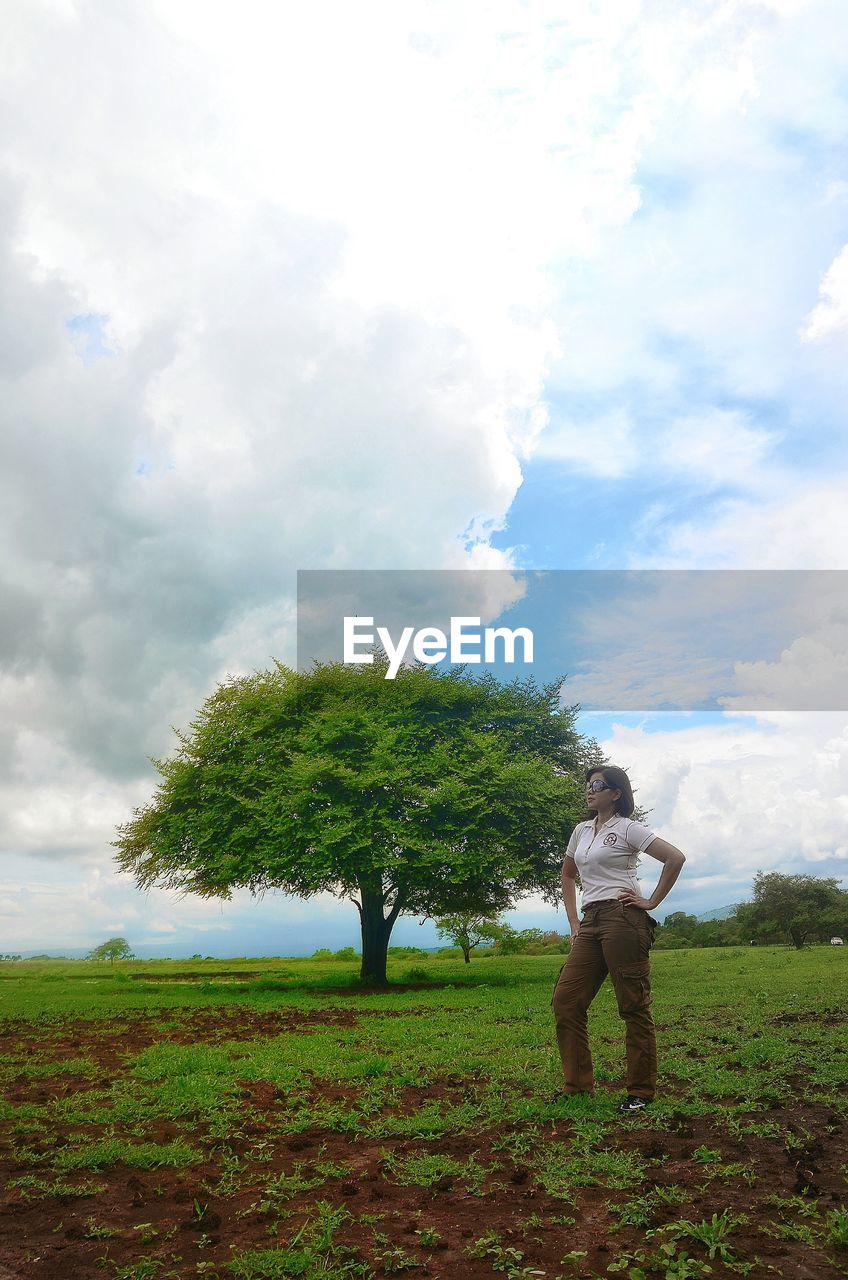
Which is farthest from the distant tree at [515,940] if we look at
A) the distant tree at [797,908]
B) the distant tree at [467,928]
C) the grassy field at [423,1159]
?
the grassy field at [423,1159]

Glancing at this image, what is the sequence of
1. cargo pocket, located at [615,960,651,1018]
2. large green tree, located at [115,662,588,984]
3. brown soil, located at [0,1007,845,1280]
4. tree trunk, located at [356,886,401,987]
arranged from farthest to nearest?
tree trunk, located at [356,886,401,987] < large green tree, located at [115,662,588,984] < cargo pocket, located at [615,960,651,1018] < brown soil, located at [0,1007,845,1280]

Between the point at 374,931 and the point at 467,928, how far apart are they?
31.5ft

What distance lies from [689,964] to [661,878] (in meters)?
25.9

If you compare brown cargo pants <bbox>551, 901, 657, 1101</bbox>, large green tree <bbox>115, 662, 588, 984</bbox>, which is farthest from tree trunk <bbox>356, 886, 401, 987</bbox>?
brown cargo pants <bbox>551, 901, 657, 1101</bbox>

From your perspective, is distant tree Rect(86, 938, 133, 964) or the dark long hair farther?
distant tree Rect(86, 938, 133, 964)

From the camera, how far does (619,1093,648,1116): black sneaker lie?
24.9 feet

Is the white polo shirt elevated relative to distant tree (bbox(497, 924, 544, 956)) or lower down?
elevated

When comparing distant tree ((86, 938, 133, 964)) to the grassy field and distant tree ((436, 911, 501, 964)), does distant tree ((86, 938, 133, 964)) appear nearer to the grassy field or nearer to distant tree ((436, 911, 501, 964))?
distant tree ((436, 911, 501, 964))

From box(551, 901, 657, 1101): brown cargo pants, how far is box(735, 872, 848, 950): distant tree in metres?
47.6

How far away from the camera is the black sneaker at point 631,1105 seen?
24.9 ft

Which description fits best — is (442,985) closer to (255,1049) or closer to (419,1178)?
(255,1049)

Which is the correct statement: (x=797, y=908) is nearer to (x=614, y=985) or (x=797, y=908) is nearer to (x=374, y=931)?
(x=374, y=931)

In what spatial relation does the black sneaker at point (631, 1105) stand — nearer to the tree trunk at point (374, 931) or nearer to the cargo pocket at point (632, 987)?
the cargo pocket at point (632, 987)

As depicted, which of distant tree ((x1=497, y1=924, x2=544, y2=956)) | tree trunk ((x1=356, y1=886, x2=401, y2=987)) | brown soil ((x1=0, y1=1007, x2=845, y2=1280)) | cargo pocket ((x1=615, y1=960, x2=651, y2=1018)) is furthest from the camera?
distant tree ((x1=497, y1=924, x2=544, y2=956))
